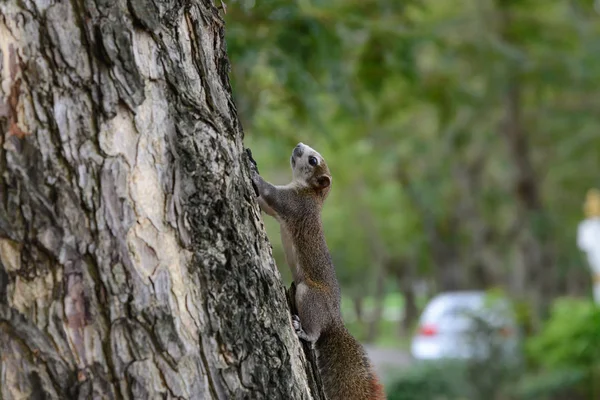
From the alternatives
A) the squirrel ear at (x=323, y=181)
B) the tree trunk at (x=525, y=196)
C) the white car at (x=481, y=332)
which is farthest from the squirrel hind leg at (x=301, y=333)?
the tree trunk at (x=525, y=196)

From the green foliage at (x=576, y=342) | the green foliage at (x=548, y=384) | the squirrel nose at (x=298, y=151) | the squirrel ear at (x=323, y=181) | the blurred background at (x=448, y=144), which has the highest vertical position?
the blurred background at (x=448, y=144)

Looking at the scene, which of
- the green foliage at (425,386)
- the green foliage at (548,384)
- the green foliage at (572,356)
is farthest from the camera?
the green foliage at (572,356)

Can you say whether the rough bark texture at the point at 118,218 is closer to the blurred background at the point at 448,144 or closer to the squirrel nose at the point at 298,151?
the squirrel nose at the point at 298,151

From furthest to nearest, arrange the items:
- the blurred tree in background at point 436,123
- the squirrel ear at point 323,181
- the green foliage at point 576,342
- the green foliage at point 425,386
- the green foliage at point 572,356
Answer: the green foliage at point 576,342
the green foliage at point 572,356
the green foliage at point 425,386
the blurred tree in background at point 436,123
the squirrel ear at point 323,181

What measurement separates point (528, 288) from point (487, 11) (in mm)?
5378

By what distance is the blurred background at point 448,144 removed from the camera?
627 cm

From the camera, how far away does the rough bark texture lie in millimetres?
1824

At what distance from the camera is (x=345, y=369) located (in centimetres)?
317

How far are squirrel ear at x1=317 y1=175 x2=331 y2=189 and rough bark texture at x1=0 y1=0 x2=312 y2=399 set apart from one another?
203cm

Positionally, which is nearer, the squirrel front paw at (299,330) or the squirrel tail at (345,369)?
the squirrel front paw at (299,330)

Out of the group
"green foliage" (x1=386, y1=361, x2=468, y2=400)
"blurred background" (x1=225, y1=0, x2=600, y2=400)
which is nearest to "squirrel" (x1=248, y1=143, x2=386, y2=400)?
"blurred background" (x1=225, y1=0, x2=600, y2=400)

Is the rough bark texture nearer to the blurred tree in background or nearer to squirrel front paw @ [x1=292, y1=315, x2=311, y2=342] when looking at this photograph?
squirrel front paw @ [x1=292, y1=315, x2=311, y2=342]

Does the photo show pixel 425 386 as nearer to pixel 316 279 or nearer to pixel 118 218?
pixel 316 279

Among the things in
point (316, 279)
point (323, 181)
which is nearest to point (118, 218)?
point (316, 279)
